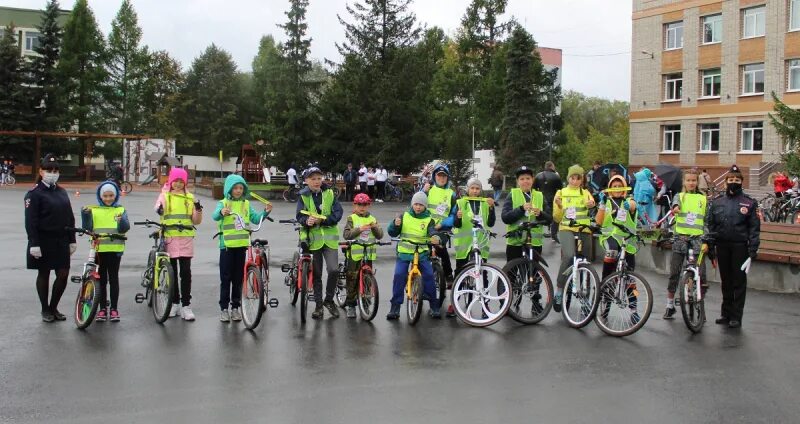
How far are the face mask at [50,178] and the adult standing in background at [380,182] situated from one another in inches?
1178

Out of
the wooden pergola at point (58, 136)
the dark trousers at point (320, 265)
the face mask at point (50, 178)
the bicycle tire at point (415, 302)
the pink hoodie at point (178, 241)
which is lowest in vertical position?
the bicycle tire at point (415, 302)

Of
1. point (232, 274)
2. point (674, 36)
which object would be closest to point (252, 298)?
point (232, 274)

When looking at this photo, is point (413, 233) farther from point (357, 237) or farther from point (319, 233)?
point (319, 233)

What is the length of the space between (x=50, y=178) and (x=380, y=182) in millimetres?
30468

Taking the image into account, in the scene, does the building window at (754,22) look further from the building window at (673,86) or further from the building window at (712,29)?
the building window at (673,86)

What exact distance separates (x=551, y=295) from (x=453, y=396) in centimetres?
349

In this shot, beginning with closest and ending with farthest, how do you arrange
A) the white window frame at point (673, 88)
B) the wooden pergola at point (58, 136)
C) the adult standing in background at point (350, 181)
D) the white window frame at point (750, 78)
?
the adult standing in background at point (350, 181) → the white window frame at point (750, 78) → the white window frame at point (673, 88) → the wooden pergola at point (58, 136)

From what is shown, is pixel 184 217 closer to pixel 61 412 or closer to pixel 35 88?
pixel 61 412

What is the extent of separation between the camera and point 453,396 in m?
6.81

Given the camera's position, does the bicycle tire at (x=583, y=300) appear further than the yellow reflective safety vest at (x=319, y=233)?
No

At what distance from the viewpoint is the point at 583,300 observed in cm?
981

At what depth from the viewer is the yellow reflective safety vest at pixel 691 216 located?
406 inches

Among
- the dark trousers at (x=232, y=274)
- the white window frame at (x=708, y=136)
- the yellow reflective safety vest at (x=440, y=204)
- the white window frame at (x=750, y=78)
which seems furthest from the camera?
the white window frame at (x=708, y=136)

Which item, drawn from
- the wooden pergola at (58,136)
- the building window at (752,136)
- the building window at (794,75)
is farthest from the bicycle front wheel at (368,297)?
the wooden pergola at (58,136)
